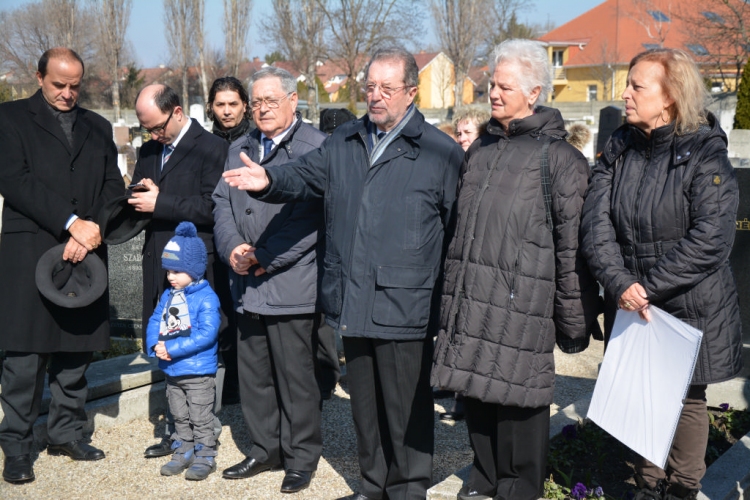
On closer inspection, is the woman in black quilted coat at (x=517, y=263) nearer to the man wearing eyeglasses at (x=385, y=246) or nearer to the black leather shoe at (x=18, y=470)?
the man wearing eyeglasses at (x=385, y=246)

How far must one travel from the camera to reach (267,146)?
14.5 ft

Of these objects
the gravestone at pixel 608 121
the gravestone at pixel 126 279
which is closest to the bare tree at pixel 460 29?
the gravestone at pixel 608 121

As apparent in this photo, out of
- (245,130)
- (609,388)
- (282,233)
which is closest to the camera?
(609,388)

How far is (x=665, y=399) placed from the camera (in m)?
3.16

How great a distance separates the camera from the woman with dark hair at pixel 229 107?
18.3 feet

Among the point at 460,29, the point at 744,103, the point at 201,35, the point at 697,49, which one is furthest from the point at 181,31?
the point at 744,103

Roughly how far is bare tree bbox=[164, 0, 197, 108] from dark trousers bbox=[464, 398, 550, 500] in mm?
46744

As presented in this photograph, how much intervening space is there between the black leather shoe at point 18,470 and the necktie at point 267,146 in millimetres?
2141

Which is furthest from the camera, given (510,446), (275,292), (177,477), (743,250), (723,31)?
(723,31)

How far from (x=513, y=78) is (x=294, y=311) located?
1699 millimetres

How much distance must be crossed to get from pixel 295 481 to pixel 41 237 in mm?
1956

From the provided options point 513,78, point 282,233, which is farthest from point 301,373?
point 513,78

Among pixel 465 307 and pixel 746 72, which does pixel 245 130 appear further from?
pixel 746 72

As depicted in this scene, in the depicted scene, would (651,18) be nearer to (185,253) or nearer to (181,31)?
(181,31)
